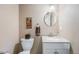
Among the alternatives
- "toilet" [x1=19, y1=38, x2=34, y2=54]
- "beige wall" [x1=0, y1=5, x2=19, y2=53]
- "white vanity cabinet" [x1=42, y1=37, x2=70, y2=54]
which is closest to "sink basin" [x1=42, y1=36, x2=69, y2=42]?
"white vanity cabinet" [x1=42, y1=37, x2=70, y2=54]

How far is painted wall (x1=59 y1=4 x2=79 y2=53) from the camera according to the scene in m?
1.44

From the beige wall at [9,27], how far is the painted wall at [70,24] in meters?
0.52

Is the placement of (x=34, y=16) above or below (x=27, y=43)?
above

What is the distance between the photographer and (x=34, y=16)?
56.5 inches

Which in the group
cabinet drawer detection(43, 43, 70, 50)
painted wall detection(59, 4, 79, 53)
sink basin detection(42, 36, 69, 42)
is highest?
painted wall detection(59, 4, 79, 53)

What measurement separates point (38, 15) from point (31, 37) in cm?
27

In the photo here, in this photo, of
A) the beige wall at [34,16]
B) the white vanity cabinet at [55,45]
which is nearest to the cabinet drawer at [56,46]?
the white vanity cabinet at [55,45]

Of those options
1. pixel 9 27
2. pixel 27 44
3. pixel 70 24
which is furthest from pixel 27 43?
pixel 70 24

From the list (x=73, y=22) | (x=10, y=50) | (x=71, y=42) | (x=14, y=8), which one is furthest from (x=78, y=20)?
(x=10, y=50)

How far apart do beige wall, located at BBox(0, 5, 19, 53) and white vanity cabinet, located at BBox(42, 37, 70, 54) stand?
0.34 metres

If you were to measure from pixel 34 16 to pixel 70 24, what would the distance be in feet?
1.43

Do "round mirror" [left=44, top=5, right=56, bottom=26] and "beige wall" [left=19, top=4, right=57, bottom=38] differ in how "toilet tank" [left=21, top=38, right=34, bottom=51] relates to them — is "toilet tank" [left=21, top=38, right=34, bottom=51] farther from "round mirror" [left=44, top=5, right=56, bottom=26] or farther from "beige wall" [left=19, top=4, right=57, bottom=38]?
"round mirror" [left=44, top=5, right=56, bottom=26]

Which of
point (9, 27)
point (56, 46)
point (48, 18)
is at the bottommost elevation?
point (56, 46)

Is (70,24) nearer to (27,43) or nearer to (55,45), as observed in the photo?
(55,45)
